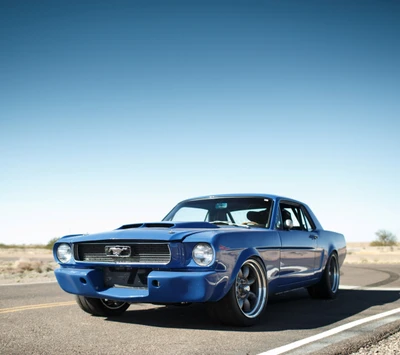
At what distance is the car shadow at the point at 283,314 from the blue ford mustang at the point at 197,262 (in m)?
0.25

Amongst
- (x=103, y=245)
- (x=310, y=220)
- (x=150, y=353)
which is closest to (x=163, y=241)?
(x=103, y=245)

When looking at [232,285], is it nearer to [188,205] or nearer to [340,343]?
[340,343]

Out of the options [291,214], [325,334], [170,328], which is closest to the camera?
[325,334]

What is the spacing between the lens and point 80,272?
534cm

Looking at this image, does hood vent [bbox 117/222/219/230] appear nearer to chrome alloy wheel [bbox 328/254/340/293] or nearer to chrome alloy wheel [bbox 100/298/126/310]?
chrome alloy wheel [bbox 100/298/126/310]

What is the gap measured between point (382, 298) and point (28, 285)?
685 centimetres

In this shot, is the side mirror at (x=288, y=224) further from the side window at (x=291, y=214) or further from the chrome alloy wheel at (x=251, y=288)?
the chrome alloy wheel at (x=251, y=288)

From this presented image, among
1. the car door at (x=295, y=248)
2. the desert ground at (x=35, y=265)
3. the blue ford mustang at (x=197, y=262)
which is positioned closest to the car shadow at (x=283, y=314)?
the blue ford mustang at (x=197, y=262)

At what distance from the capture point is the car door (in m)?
6.36

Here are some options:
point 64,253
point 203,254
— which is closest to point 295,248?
point 203,254

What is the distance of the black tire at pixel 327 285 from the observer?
7.88 metres

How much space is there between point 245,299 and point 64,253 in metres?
2.15

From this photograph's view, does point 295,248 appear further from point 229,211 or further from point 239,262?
point 239,262

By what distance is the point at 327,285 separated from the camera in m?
7.88
